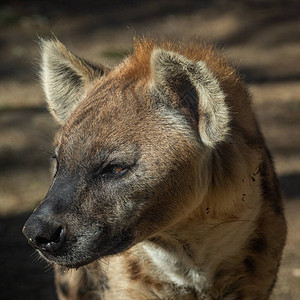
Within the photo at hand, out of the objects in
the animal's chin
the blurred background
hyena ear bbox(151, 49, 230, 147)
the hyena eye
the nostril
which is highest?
hyena ear bbox(151, 49, 230, 147)

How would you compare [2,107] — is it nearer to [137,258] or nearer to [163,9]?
[163,9]

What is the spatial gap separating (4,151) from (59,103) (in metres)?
2.85

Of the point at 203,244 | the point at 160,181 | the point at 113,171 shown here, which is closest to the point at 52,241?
the point at 113,171

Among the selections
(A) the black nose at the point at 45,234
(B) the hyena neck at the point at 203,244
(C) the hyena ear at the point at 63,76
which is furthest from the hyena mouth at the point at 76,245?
(C) the hyena ear at the point at 63,76

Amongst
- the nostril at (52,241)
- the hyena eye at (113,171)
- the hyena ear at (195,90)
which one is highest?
the hyena ear at (195,90)

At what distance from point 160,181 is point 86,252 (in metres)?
0.44

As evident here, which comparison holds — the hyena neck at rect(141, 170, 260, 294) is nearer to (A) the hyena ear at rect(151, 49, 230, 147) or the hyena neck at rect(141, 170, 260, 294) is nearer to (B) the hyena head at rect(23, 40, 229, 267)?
(B) the hyena head at rect(23, 40, 229, 267)

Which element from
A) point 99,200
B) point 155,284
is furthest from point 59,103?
point 155,284

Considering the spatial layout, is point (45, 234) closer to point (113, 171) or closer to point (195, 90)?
point (113, 171)

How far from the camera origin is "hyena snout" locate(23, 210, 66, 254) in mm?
2666

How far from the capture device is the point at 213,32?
771 centimetres

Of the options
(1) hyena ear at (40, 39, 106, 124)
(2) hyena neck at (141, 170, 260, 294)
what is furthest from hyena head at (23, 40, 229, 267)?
(1) hyena ear at (40, 39, 106, 124)

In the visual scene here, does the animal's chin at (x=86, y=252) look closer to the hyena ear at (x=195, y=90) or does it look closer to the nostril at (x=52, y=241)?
the nostril at (x=52, y=241)

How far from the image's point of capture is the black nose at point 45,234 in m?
2.67
